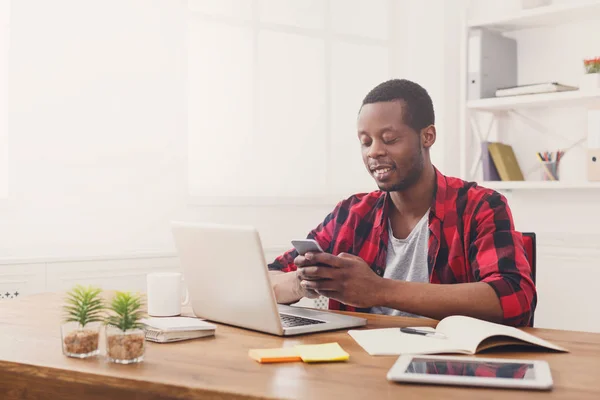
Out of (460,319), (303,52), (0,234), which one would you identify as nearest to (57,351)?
(460,319)

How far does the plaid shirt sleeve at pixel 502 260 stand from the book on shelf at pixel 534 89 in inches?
54.2

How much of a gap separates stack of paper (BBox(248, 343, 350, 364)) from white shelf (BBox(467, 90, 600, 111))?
209 cm

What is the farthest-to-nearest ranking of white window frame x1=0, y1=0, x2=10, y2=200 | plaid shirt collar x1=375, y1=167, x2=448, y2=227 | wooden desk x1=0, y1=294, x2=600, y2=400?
white window frame x1=0, y1=0, x2=10, y2=200
plaid shirt collar x1=375, y1=167, x2=448, y2=227
wooden desk x1=0, y1=294, x2=600, y2=400

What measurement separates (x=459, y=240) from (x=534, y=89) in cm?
150

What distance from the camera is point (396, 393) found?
980 millimetres

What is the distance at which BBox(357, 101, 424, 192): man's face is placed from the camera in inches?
73.1

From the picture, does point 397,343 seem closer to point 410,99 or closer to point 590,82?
point 410,99

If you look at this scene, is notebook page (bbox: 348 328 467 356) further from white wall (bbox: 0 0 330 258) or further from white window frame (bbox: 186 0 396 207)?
white window frame (bbox: 186 0 396 207)

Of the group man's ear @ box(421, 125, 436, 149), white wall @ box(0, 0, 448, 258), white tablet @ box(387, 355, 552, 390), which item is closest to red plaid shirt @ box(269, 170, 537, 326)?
man's ear @ box(421, 125, 436, 149)

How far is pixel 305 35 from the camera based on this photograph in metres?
3.53

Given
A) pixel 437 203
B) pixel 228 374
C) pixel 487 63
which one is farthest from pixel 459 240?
pixel 487 63

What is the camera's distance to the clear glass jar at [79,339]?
1199 mm

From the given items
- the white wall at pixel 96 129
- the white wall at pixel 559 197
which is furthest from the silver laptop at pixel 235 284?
the white wall at pixel 559 197

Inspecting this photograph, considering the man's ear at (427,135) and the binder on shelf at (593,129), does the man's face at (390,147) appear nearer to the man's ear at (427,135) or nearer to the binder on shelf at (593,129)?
the man's ear at (427,135)
